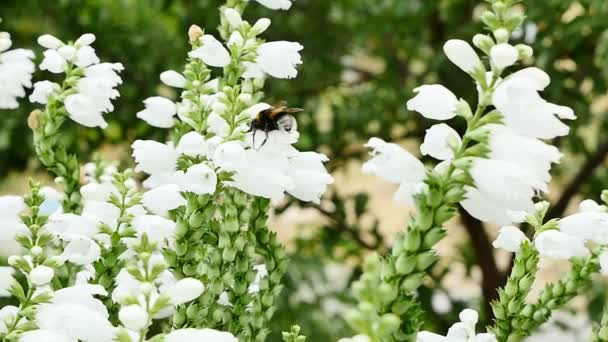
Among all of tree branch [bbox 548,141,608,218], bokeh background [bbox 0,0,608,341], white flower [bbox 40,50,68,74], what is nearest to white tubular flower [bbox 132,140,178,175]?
white flower [bbox 40,50,68,74]

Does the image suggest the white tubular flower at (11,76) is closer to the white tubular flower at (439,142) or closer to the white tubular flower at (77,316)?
the white tubular flower at (77,316)

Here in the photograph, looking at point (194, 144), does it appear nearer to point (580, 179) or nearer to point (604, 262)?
point (604, 262)

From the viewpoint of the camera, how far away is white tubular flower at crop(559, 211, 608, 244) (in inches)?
34.3

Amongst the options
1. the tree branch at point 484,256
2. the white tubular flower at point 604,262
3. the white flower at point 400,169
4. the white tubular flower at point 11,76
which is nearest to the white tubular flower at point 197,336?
the white flower at point 400,169

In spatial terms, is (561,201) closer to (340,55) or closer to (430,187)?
(340,55)

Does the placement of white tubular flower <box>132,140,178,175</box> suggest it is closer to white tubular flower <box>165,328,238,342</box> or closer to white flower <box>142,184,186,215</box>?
white flower <box>142,184,186,215</box>

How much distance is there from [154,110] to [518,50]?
477mm

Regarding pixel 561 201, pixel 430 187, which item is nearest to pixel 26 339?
pixel 430 187

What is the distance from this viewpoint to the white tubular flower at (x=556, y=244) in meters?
0.88

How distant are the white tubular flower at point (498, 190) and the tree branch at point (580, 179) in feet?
4.58

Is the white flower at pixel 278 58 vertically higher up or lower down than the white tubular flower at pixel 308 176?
higher up

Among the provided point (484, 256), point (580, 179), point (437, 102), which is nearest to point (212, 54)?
point (437, 102)

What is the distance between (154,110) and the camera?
1055 mm

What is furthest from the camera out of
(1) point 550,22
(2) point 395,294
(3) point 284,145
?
(1) point 550,22
